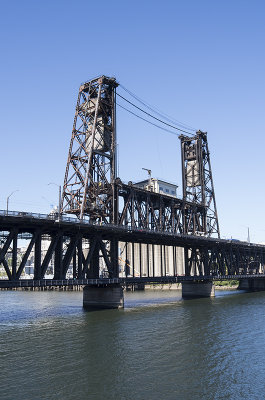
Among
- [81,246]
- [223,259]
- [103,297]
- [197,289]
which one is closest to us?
[81,246]

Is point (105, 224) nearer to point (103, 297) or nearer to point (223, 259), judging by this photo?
point (103, 297)

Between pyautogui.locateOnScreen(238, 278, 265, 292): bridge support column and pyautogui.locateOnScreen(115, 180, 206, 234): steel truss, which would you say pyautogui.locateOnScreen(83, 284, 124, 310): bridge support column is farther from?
pyautogui.locateOnScreen(238, 278, 265, 292): bridge support column

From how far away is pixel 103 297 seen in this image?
66.4 meters

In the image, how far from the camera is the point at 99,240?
207ft

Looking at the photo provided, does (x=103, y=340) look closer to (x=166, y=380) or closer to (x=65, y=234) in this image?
(x=166, y=380)

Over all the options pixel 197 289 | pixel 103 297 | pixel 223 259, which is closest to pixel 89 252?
pixel 103 297

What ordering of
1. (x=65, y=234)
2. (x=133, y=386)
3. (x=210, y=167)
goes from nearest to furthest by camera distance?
(x=133, y=386) < (x=65, y=234) < (x=210, y=167)

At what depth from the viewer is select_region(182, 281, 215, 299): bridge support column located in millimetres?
92062

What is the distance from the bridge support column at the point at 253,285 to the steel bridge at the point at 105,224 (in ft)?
22.4

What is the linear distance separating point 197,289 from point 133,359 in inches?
2592

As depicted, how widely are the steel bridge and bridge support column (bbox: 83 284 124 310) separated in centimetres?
86

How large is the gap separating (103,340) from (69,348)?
462 centimetres

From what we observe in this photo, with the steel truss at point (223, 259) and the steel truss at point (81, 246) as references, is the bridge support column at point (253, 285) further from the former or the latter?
the steel truss at point (81, 246)

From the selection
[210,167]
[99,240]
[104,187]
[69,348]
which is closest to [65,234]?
[99,240]
